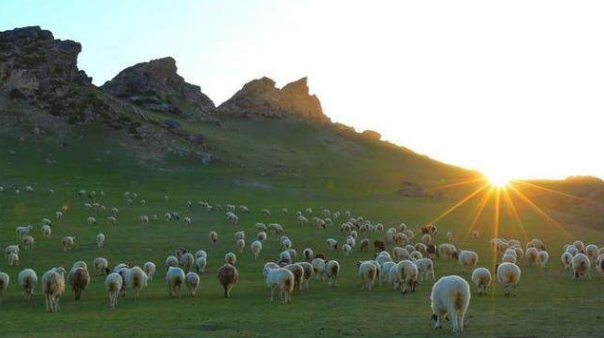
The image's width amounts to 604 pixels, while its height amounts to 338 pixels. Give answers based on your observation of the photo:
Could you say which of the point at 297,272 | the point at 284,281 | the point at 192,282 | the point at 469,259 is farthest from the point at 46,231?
the point at 469,259

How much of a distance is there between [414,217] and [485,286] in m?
45.3

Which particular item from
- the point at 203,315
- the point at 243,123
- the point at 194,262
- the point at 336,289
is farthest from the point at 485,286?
the point at 243,123

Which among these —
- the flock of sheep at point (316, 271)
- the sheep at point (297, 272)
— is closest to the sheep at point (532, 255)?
the flock of sheep at point (316, 271)

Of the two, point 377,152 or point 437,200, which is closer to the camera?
point 437,200

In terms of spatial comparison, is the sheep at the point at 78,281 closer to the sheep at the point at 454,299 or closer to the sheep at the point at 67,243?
the sheep at the point at 67,243

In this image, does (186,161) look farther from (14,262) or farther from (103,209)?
(14,262)

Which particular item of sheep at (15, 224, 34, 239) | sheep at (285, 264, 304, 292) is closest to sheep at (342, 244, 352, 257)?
sheep at (285, 264, 304, 292)

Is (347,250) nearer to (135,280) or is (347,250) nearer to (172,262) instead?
(172,262)

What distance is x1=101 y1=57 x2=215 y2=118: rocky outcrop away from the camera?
151375mm

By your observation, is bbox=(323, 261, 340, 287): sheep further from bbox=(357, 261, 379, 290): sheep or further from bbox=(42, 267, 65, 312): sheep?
bbox=(42, 267, 65, 312): sheep

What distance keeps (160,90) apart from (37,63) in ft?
134

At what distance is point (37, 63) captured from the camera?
399 ft

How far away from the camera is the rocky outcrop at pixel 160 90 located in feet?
497

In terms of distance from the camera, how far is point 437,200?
94.7m
